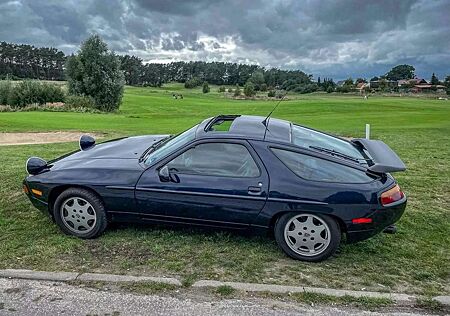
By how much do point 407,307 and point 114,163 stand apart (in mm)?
3277

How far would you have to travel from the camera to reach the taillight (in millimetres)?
4043

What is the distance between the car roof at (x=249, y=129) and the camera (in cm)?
443

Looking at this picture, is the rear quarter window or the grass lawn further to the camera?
the rear quarter window

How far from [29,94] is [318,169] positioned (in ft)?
130

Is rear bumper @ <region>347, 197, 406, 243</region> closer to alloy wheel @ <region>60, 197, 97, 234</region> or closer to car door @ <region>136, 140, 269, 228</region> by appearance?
car door @ <region>136, 140, 269, 228</region>

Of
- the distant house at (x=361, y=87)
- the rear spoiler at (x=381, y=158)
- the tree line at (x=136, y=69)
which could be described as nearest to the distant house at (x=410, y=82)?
the distant house at (x=361, y=87)

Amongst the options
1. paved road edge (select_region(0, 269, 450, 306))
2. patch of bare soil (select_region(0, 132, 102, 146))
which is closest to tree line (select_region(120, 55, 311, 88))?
patch of bare soil (select_region(0, 132, 102, 146))

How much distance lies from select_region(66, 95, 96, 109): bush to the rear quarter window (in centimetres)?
3567

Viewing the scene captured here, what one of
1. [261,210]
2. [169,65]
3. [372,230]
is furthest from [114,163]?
[169,65]

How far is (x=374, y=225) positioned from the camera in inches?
160

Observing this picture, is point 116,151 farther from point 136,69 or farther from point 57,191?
point 136,69

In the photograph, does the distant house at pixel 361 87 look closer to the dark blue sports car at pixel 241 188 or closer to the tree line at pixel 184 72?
the tree line at pixel 184 72

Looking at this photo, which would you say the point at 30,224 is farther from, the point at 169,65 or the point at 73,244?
the point at 169,65

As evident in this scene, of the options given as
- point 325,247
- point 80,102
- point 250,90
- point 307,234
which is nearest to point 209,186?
point 307,234
